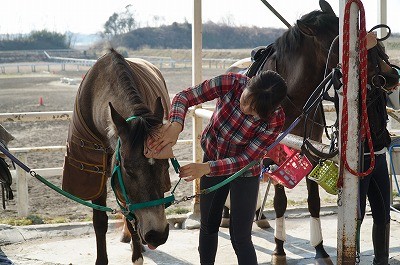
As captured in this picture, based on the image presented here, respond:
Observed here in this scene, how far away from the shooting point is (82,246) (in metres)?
5.02

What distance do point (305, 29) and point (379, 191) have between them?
120 centimetres

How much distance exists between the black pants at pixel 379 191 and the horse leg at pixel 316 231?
901 mm

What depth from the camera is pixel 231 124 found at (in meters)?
3.33

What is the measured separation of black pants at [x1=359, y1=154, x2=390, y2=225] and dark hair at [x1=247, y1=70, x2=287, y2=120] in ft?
2.39

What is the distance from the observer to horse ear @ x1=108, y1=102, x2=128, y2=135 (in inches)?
123

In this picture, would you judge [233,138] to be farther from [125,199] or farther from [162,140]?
[125,199]

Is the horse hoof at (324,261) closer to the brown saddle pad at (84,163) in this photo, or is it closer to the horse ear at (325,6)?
the brown saddle pad at (84,163)

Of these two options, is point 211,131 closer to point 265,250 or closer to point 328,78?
point 328,78

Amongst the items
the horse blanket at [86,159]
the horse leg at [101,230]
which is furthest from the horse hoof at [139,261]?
the horse blanket at [86,159]

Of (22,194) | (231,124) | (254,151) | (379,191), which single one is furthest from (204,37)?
(254,151)

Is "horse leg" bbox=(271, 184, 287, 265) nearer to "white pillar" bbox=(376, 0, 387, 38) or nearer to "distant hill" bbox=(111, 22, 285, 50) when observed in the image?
"white pillar" bbox=(376, 0, 387, 38)

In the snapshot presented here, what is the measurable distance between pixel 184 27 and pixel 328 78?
37737 mm

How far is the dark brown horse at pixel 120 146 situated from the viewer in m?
3.14

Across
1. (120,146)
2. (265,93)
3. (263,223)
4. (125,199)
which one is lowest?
(263,223)
